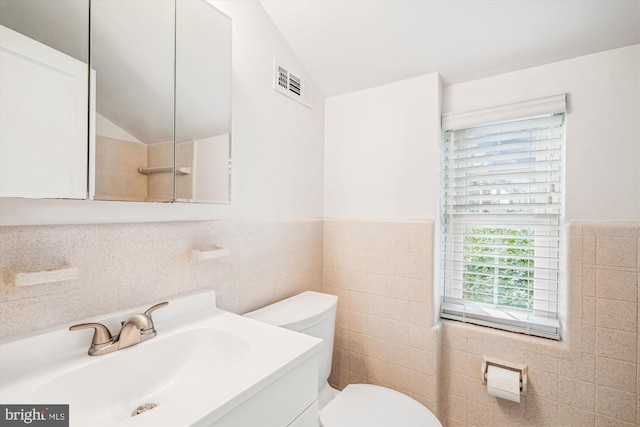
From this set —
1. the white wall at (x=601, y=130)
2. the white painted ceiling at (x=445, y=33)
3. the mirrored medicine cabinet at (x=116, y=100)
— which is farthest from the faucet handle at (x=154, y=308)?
the white wall at (x=601, y=130)

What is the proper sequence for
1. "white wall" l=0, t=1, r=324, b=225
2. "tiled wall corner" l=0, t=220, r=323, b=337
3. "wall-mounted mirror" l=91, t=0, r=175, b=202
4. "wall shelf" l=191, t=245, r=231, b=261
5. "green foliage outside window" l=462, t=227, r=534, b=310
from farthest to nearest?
"green foliage outside window" l=462, t=227, r=534, b=310 < "white wall" l=0, t=1, r=324, b=225 < "wall shelf" l=191, t=245, r=231, b=261 < "wall-mounted mirror" l=91, t=0, r=175, b=202 < "tiled wall corner" l=0, t=220, r=323, b=337

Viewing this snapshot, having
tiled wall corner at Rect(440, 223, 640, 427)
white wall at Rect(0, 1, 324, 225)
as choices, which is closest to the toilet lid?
tiled wall corner at Rect(440, 223, 640, 427)

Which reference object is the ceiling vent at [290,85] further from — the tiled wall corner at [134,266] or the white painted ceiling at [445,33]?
the tiled wall corner at [134,266]

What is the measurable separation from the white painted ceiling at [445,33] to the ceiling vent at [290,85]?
0.37ft

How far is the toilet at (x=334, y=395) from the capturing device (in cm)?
118

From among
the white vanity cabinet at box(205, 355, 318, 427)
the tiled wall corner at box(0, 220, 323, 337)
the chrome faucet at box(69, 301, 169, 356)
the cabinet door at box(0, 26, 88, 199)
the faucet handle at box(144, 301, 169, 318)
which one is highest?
the cabinet door at box(0, 26, 88, 199)

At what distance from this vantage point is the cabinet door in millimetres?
662

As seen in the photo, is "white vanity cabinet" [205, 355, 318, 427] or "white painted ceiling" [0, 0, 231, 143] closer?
"white vanity cabinet" [205, 355, 318, 427]

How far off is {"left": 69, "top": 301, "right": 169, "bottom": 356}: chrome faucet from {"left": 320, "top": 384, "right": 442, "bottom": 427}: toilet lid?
759 millimetres

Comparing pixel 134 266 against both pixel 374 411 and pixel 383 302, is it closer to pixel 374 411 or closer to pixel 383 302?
pixel 374 411

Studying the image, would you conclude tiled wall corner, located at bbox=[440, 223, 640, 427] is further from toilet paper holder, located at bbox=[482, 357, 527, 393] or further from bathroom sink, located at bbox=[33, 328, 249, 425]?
bathroom sink, located at bbox=[33, 328, 249, 425]

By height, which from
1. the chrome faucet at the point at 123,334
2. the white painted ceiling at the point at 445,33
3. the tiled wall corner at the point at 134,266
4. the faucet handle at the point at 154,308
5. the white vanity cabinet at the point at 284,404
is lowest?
the white vanity cabinet at the point at 284,404

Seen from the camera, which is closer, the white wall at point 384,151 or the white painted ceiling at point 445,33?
the white painted ceiling at point 445,33

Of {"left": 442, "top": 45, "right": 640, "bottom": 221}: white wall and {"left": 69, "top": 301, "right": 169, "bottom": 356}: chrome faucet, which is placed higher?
{"left": 442, "top": 45, "right": 640, "bottom": 221}: white wall
